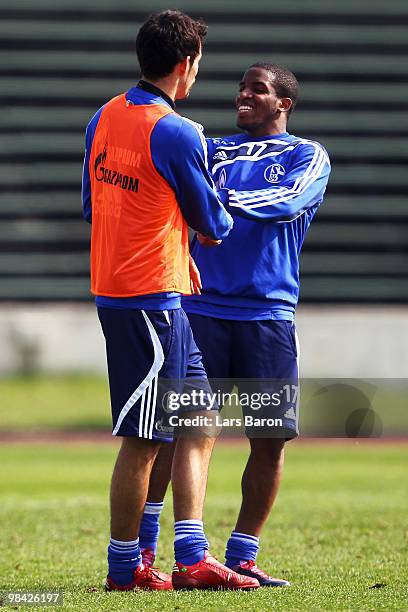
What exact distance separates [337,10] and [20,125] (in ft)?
17.7

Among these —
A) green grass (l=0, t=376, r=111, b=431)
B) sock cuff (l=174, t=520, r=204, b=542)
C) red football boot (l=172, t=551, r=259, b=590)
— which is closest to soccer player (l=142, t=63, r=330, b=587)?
red football boot (l=172, t=551, r=259, b=590)

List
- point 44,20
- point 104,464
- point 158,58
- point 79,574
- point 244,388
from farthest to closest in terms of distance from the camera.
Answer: point 44,20 < point 104,464 < point 79,574 < point 244,388 < point 158,58

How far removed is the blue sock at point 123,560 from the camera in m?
4.43

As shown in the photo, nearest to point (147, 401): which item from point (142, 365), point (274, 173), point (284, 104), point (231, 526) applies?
point (142, 365)

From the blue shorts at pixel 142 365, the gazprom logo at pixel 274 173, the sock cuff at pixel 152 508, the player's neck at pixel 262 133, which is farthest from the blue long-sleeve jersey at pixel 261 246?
the sock cuff at pixel 152 508

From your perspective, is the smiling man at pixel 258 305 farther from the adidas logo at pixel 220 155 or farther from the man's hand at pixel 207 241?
the man's hand at pixel 207 241

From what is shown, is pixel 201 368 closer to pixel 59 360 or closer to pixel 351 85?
pixel 59 360

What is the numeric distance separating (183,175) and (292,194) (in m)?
0.57

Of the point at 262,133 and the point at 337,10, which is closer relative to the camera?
the point at 262,133

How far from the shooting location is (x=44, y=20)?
1948 centimetres

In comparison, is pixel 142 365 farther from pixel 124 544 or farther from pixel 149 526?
pixel 149 526

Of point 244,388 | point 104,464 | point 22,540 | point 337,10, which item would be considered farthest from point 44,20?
Answer: point 244,388

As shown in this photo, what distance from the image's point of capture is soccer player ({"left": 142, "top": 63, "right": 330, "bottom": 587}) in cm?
479

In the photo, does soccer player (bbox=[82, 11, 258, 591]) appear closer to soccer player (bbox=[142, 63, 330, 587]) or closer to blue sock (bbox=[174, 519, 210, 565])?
blue sock (bbox=[174, 519, 210, 565])
